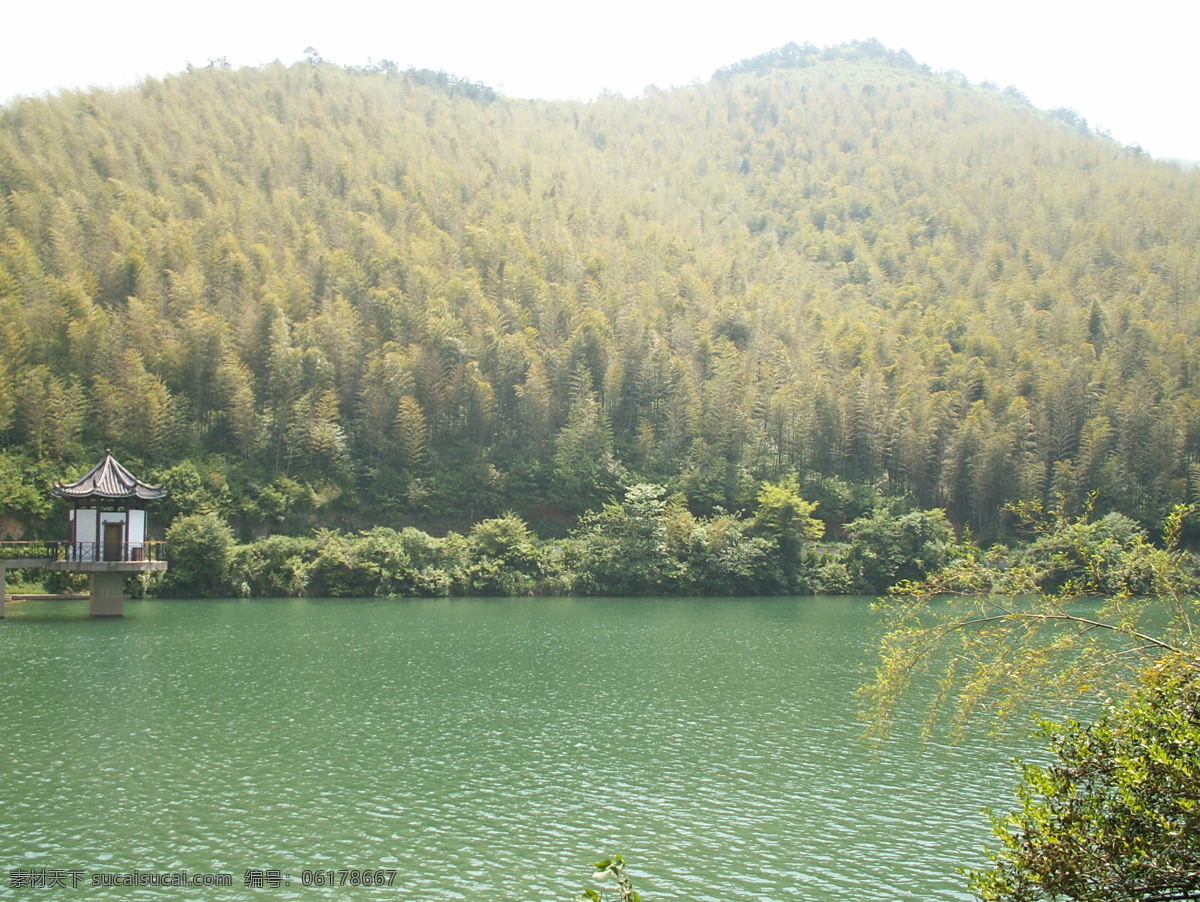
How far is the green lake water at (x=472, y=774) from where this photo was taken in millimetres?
12664

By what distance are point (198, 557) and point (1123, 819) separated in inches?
1744

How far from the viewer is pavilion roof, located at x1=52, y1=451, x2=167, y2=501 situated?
36.5 m

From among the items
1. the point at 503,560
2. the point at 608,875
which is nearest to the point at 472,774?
the point at 608,875

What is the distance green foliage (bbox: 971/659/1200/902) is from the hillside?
47836 mm

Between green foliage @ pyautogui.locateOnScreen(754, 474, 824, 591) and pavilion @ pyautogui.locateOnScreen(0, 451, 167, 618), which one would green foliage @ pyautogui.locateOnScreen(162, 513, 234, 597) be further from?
green foliage @ pyautogui.locateOnScreen(754, 474, 824, 591)

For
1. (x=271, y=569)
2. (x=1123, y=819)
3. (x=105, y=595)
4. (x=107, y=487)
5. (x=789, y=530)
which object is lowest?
(x=105, y=595)

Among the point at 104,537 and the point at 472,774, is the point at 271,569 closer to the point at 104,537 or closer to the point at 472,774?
the point at 104,537

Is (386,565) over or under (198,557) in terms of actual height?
under

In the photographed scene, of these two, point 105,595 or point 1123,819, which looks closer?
point 1123,819

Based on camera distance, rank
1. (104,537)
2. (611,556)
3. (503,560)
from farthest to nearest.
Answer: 1. (611,556)
2. (503,560)
3. (104,537)

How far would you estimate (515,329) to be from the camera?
67.3 m

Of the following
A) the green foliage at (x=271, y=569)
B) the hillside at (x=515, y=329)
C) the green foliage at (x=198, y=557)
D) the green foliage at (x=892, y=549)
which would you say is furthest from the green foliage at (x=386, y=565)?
the green foliage at (x=892, y=549)

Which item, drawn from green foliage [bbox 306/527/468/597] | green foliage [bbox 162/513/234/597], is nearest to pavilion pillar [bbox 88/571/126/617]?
green foliage [bbox 162/513/234/597]

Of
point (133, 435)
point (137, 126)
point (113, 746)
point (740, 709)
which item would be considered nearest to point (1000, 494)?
point (740, 709)
